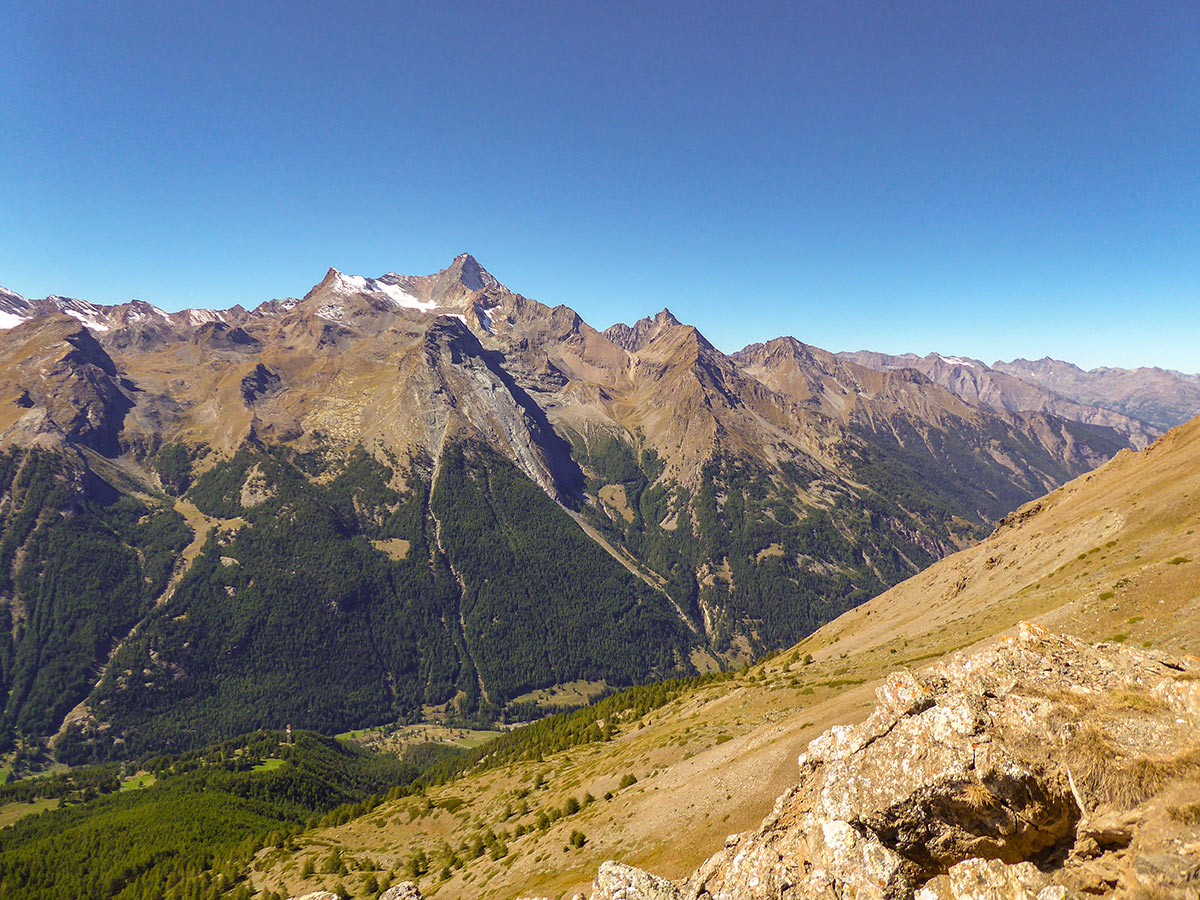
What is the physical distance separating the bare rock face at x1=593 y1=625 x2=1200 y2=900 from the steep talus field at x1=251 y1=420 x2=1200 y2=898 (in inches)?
6.5

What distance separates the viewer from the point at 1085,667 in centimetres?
1939

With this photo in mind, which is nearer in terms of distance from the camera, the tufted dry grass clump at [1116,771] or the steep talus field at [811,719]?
the tufted dry grass clump at [1116,771]

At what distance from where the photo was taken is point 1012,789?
660 inches

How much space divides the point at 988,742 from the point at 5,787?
309279 mm

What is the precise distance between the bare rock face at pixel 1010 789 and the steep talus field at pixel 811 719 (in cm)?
16

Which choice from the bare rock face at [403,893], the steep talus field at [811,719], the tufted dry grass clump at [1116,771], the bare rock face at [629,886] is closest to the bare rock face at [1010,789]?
the tufted dry grass clump at [1116,771]

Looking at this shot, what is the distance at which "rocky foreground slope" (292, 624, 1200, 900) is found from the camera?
14539 millimetres

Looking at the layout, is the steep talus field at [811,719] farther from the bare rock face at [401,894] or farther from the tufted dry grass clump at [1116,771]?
the bare rock face at [401,894]

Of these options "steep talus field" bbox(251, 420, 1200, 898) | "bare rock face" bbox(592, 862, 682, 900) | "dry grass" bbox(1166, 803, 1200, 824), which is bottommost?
"steep talus field" bbox(251, 420, 1200, 898)

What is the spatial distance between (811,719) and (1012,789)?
1595 inches

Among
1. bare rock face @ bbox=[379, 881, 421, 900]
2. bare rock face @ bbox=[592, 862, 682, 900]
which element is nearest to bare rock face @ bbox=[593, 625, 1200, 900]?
bare rock face @ bbox=[592, 862, 682, 900]

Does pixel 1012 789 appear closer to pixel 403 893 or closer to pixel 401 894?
pixel 403 893

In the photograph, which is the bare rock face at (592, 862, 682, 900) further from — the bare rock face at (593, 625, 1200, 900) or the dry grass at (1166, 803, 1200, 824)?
the dry grass at (1166, 803, 1200, 824)

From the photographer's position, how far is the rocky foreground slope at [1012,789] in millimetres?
14539
